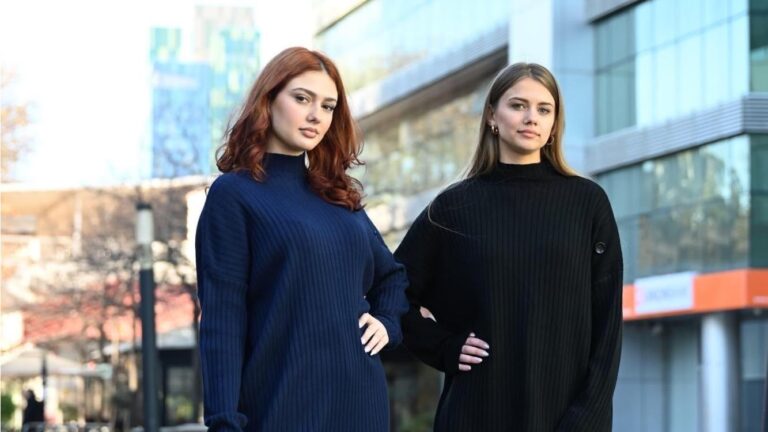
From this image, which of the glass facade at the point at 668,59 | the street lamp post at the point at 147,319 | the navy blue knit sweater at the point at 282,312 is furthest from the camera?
the glass facade at the point at 668,59

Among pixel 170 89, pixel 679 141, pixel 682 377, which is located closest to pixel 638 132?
pixel 679 141

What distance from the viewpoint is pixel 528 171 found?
544 cm

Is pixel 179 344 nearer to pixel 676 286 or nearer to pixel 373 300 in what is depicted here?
pixel 676 286

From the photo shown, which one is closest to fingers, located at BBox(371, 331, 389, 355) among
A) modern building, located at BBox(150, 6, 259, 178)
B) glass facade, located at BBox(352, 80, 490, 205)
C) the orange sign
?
the orange sign

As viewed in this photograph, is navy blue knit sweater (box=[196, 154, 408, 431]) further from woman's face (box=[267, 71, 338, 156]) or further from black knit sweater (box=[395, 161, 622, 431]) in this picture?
black knit sweater (box=[395, 161, 622, 431])

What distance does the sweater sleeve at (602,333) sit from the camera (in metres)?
5.08

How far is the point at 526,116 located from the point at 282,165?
3.02ft

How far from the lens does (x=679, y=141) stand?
111 ft

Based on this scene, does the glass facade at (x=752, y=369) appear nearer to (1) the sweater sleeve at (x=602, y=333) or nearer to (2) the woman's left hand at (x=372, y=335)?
(1) the sweater sleeve at (x=602, y=333)

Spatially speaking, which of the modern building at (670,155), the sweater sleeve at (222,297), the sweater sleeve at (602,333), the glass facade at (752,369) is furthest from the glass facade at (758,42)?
the sweater sleeve at (222,297)

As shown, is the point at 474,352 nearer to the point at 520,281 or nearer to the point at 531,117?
the point at 520,281

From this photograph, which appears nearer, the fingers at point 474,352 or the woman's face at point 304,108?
the woman's face at point 304,108

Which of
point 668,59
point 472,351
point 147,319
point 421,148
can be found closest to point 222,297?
point 472,351

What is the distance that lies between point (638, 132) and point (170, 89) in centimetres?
3997
